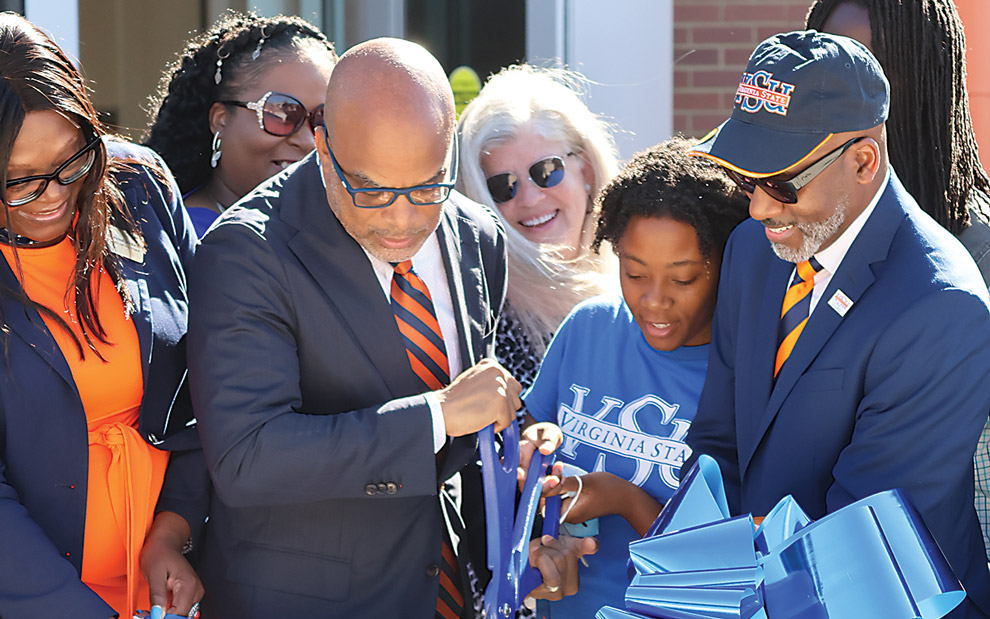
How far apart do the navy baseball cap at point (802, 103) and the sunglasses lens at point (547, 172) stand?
135cm

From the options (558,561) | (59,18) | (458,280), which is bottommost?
(558,561)

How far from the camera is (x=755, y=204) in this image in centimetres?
195

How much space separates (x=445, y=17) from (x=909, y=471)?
12.3ft

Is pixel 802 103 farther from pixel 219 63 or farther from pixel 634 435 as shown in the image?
pixel 219 63

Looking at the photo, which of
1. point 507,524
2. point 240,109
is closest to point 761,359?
point 507,524

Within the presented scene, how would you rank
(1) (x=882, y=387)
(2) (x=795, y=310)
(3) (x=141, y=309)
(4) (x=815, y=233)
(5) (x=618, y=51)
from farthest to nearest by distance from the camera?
(5) (x=618, y=51)
(3) (x=141, y=309)
(2) (x=795, y=310)
(4) (x=815, y=233)
(1) (x=882, y=387)

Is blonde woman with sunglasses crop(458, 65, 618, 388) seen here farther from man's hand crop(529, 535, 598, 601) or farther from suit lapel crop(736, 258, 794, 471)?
suit lapel crop(736, 258, 794, 471)

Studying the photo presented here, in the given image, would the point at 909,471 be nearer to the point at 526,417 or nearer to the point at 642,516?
the point at 642,516

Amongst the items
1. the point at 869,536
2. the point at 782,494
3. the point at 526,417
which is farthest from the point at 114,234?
the point at 869,536

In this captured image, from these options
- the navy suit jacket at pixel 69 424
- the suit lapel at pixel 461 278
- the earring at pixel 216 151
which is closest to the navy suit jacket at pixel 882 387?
the suit lapel at pixel 461 278

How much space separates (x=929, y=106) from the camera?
2500mm

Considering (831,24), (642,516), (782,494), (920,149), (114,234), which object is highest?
(831,24)

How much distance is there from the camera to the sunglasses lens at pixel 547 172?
3279mm

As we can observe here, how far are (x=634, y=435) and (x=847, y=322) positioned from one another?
0.70 metres
